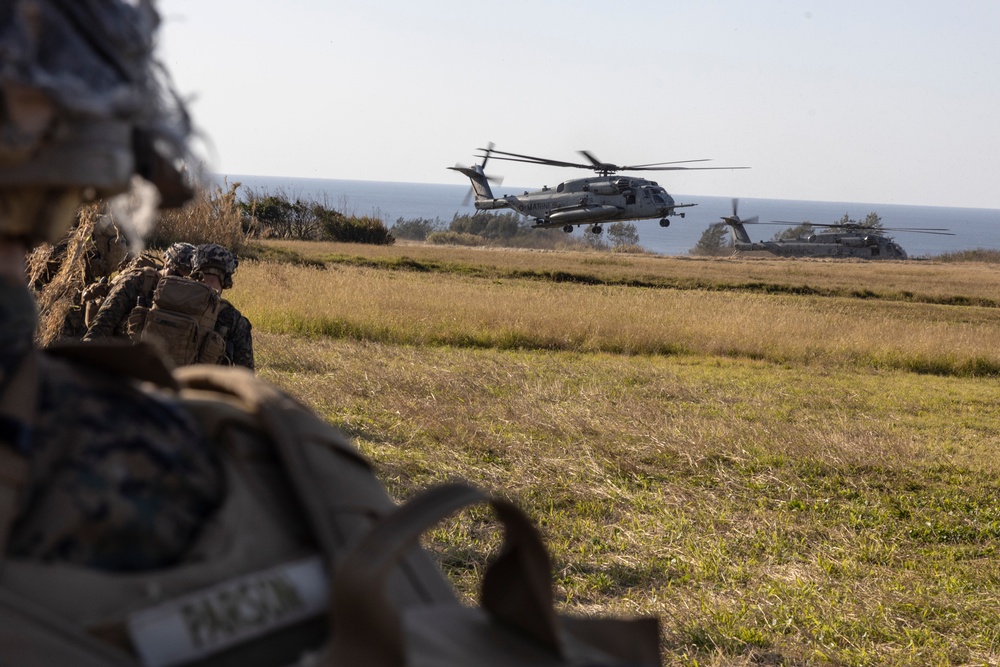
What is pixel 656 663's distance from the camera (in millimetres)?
1329

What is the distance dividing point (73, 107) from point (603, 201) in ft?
136

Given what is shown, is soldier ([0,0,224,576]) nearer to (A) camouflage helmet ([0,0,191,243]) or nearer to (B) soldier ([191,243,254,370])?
(A) camouflage helmet ([0,0,191,243])

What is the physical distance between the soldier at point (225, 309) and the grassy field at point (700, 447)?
150cm

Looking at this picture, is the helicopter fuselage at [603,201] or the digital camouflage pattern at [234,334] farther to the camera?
the helicopter fuselage at [603,201]

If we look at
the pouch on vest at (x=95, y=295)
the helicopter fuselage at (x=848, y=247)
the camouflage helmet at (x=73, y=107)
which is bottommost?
the helicopter fuselage at (x=848, y=247)

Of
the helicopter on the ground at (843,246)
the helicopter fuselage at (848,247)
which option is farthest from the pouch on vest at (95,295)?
the helicopter fuselage at (848,247)

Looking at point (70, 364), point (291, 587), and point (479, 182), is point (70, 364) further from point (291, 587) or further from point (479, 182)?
point (479, 182)

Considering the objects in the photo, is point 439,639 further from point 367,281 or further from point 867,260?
point 867,260

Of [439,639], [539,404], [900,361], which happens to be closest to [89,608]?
[439,639]

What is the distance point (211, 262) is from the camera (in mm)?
6621

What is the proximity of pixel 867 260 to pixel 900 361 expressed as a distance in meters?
48.9

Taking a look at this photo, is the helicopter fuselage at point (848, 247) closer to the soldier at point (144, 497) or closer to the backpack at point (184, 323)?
the backpack at point (184, 323)

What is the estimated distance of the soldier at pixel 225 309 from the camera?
6.58 m

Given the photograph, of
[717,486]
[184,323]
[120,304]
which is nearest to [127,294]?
[120,304]
